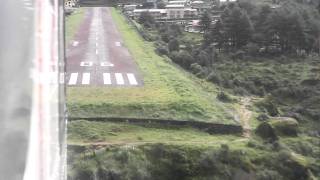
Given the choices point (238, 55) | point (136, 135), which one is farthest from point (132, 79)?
point (238, 55)

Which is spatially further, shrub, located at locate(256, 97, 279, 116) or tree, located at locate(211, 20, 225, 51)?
tree, located at locate(211, 20, 225, 51)

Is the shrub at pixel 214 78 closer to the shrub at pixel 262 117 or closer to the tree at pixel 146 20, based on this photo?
the shrub at pixel 262 117

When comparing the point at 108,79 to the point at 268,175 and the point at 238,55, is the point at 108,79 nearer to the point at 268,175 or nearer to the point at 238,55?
the point at 268,175

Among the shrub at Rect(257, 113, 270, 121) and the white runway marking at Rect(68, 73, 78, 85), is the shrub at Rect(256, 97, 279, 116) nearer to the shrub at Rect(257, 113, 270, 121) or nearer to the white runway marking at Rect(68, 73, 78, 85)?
the shrub at Rect(257, 113, 270, 121)

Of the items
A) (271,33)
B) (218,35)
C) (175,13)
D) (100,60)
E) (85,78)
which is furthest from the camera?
(175,13)

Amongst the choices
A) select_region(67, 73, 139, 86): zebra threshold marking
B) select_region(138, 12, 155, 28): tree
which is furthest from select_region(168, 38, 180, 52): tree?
select_region(67, 73, 139, 86): zebra threshold marking

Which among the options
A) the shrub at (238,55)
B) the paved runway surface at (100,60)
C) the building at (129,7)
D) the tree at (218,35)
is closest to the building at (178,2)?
the building at (129,7)
